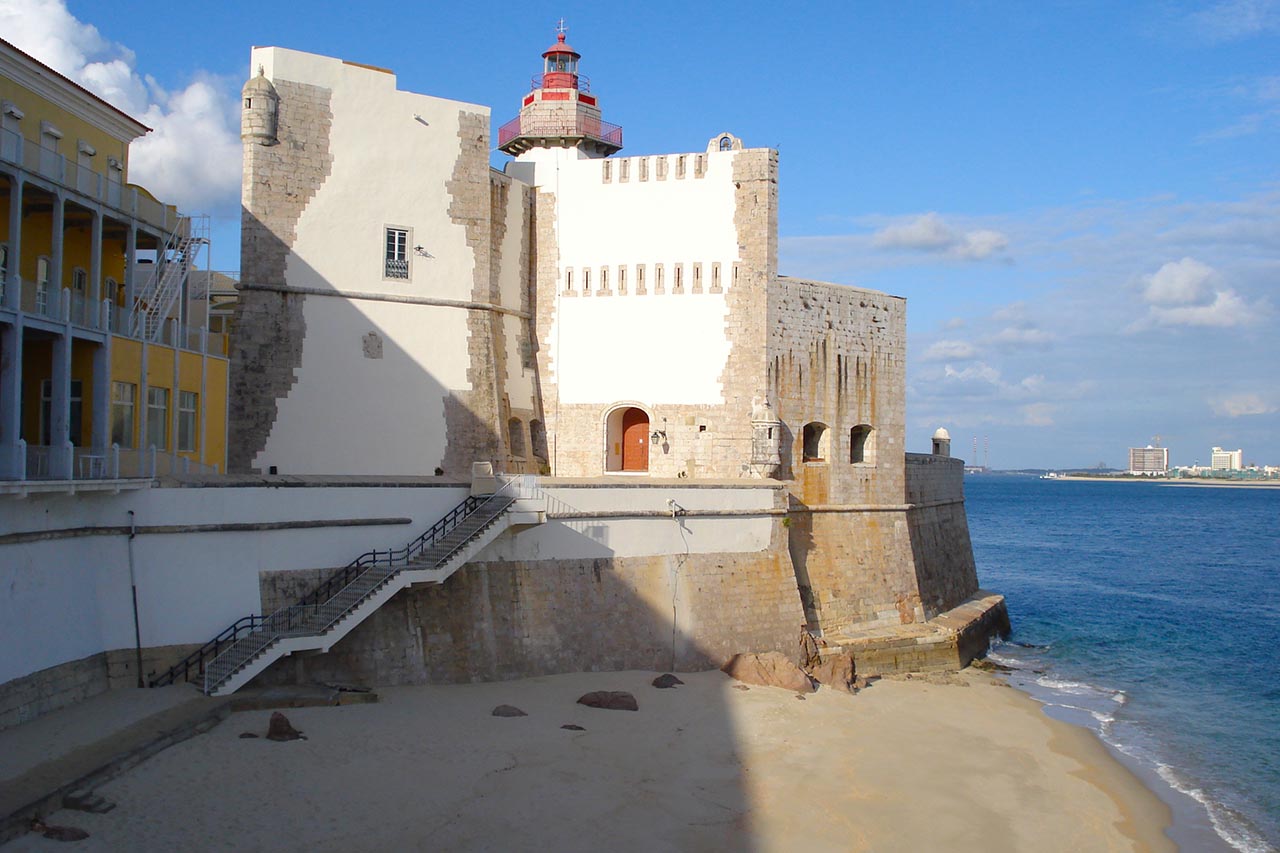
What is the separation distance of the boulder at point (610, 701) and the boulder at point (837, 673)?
15.0 ft

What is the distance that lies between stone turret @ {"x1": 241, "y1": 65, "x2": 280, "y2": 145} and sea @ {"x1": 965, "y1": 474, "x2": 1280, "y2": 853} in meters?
18.5

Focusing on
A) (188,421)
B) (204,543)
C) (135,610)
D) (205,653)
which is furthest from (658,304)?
(135,610)

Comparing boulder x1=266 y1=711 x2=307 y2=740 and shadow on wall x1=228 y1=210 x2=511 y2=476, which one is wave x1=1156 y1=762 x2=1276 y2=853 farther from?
shadow on wall x1=228 y1=210 x2=511 y2=476

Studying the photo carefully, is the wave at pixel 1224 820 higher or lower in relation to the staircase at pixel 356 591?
lower

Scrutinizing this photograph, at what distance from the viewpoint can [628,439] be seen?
23.5m

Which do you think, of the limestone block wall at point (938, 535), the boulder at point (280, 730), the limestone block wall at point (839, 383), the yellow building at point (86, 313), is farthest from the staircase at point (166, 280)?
the limestone block wall at point (938, 535)

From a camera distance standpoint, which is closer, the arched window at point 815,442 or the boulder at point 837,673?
the boulder at point 837,673

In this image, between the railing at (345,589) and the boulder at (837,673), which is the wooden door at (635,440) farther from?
the railing at (345,589)

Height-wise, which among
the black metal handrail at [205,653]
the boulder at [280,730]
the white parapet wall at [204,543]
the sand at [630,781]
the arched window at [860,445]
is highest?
the arched window at [860,445]

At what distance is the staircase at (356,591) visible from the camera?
45.9ft

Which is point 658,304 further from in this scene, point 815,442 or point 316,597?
point 316,597

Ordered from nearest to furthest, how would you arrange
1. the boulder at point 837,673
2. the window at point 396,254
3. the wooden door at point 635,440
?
the boulder at point 837,673
the window at point 396,254
the wooden door at point 635,440

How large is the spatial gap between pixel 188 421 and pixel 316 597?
3.64 metres

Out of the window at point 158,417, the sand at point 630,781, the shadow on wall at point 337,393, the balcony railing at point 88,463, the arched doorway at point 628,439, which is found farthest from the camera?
the arched doorway at point 628,439
